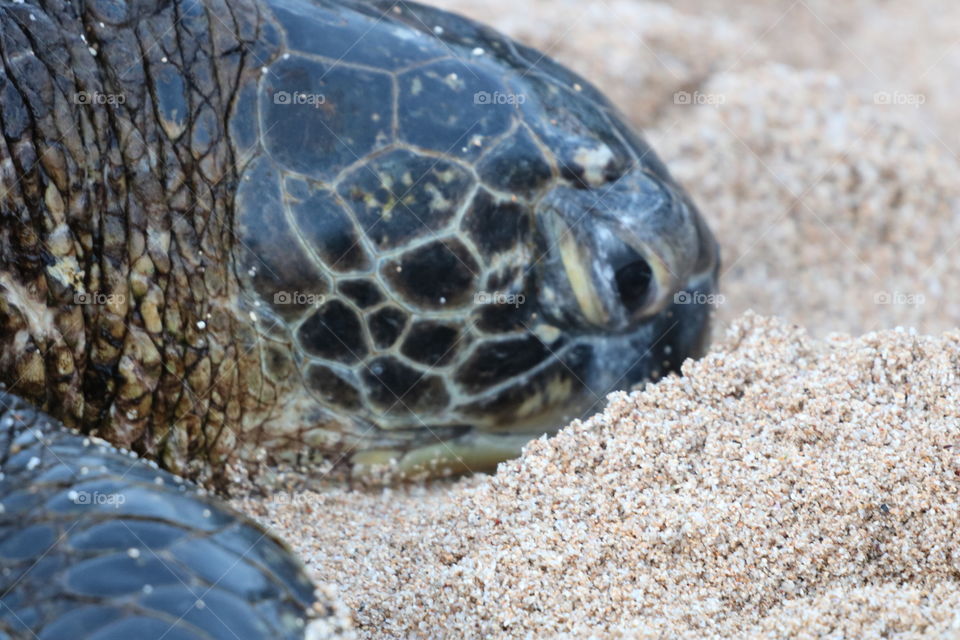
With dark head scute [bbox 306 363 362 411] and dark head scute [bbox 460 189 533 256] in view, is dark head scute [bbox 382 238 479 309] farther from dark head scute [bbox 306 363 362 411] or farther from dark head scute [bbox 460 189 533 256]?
dark head scute [bbox 306 363 362 411]

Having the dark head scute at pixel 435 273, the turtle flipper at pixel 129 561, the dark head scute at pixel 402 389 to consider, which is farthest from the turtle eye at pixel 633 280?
the turtle flipper at pixel 129 561

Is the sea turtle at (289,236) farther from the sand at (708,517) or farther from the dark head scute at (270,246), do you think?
the sand at (708,517)

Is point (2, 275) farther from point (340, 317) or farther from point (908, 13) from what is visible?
point (908, 13)

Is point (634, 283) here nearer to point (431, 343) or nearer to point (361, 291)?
point (431, 343)

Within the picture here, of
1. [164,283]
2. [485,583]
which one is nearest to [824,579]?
[485,583]

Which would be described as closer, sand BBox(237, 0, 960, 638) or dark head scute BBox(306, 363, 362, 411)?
sand BBox(237, 0, 960, 638)

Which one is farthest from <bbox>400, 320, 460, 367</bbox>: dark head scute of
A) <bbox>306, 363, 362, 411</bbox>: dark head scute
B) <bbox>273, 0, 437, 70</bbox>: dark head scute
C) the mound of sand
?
<bbox>273, 0, 437, 70</bbox>: dark head scute

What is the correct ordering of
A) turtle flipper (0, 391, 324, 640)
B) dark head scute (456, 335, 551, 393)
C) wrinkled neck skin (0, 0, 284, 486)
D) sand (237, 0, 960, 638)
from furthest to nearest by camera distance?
dark head scute (456, 335, 551, 393) < wrinkled neck skin (0, 0, 284, 486) < sand (237, 0, 960, 638) < turtle flipper (0, 391, 324, 640)
